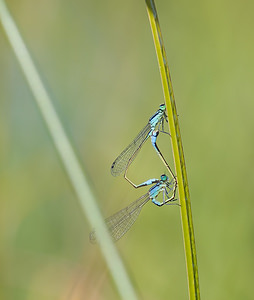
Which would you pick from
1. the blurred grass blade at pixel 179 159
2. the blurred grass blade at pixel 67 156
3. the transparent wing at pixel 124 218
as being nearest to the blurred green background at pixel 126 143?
the transparent wing at pixel 124 218

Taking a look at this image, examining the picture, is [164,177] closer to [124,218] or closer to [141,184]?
[141,184]

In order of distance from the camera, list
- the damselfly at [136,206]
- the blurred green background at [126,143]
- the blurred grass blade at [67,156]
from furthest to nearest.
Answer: the damselfly at [136,206], the blurred green background at [126,143], the blurred grass blade at [67,156]

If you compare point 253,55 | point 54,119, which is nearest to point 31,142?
point 253,55

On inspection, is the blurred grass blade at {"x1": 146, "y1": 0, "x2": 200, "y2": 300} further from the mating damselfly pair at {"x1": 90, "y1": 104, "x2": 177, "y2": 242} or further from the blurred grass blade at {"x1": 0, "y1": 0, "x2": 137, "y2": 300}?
the mating damselfly pair at {"x1": 90, "y1": 104, "x2": 177, "y2": 242}

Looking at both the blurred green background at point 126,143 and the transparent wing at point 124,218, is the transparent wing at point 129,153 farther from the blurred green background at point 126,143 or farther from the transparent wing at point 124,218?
the transparent wing at point 124,218

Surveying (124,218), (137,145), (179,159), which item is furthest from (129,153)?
(179,159)

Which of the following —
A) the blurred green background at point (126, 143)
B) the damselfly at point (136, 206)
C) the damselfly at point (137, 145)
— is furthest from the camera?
Answer: the damselfly at point (137, 145)

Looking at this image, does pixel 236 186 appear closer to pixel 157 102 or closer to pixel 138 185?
pixel 138 185
